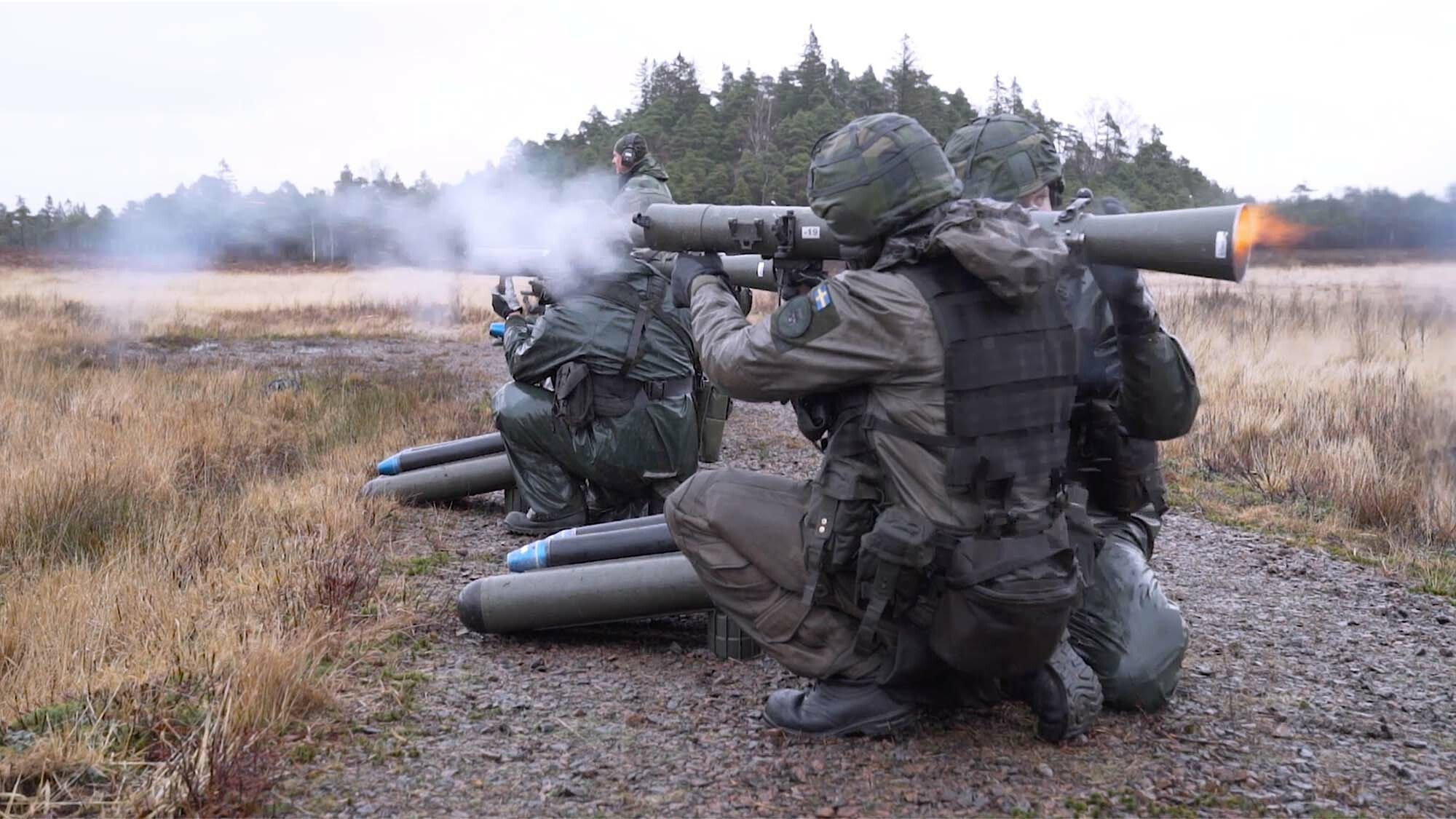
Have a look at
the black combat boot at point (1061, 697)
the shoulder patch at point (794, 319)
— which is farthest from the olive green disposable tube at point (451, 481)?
the black combat boot at point (1061, 697)

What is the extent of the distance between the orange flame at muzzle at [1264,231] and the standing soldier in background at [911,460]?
48 cm

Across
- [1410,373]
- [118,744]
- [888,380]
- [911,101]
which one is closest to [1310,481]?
[1410,373]

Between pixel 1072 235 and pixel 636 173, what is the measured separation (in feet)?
18.0

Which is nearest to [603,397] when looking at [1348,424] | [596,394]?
[596,394]

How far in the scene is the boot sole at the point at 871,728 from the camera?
3.75m

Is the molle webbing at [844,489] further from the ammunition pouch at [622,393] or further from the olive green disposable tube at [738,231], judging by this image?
the ammunition pouch at [622,393]

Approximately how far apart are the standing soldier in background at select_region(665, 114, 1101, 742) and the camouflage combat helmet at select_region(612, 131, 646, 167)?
4814 millimetres

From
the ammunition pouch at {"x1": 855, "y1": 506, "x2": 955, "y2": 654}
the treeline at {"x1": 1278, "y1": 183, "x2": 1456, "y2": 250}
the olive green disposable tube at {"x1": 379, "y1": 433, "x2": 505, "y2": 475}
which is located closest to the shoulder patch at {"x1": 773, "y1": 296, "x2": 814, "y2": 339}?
the ammunition pouch at {"x1": 855, "y1": 506, "x2": 955, "y2": 654}

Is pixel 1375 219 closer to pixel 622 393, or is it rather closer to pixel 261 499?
pixel 622 393

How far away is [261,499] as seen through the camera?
6410 mm

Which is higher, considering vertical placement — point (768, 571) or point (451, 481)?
point (768, 571)

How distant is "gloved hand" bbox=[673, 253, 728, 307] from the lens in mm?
4410

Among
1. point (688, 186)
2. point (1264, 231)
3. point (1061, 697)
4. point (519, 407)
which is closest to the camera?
point (1061, 697)

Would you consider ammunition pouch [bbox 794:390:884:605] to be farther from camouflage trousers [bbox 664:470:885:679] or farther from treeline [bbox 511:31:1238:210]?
treeline [bbox 511:31:1238:210]
